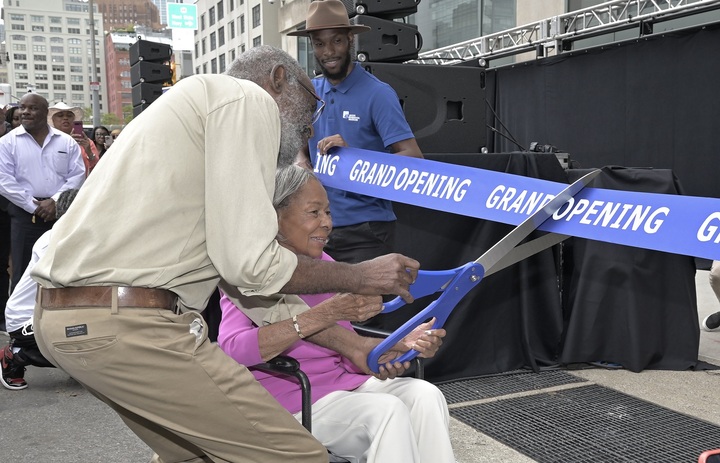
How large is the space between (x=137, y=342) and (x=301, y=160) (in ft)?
7.79

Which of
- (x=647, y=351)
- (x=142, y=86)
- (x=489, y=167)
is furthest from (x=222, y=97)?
(x=142, y=86)

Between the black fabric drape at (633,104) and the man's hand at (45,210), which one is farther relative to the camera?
the black fabric drape at (633,104)

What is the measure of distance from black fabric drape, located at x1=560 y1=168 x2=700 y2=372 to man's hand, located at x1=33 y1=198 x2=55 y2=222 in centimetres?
431

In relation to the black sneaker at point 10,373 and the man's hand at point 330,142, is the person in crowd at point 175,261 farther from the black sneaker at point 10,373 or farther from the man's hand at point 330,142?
the black sneaker at point 10,373

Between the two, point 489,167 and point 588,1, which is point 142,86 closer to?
point 588,1

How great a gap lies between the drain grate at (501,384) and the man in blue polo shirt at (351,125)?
41.1 inches

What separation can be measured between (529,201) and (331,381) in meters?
1.04

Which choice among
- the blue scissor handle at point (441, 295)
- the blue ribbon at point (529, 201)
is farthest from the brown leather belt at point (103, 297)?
the blue ribbon at point (529, 201)

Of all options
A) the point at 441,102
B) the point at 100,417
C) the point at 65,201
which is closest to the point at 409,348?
the point at 100,417

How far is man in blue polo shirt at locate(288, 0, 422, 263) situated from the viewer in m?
4.18

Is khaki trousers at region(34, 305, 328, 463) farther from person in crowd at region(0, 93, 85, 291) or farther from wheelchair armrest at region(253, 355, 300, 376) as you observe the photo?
person in crowd at region(0, 93, 85, 291)

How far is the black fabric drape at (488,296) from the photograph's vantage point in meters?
4.68

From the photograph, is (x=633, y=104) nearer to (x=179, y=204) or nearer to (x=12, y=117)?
(x=12, y=117)

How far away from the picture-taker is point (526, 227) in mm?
2701
